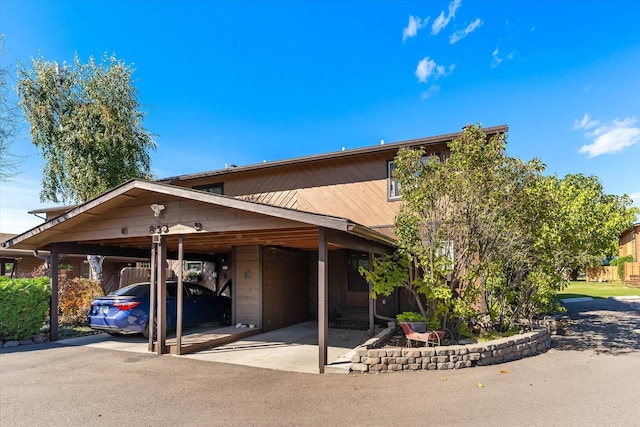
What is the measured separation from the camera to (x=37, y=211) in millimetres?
18625

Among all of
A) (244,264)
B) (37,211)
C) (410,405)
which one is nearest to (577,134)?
(244,264)

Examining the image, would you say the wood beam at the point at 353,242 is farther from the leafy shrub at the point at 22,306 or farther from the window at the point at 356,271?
the leafy shrub at the point at 22,306

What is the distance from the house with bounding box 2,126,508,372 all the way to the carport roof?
2cm

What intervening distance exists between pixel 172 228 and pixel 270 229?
2321 mm

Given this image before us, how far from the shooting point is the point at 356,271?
40.6 feet

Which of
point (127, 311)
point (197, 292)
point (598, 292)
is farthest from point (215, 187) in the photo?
point (598, 292)

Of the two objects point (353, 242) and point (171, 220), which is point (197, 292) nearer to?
point (171, 220)

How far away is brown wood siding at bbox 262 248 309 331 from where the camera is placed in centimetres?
1130

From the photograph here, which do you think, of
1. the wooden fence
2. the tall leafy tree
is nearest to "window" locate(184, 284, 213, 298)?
the tall leafy tree

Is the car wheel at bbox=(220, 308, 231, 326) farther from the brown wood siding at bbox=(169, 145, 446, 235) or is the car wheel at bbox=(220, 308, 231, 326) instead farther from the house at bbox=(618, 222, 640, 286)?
the house at bbox=(618, 222, 640, 286)

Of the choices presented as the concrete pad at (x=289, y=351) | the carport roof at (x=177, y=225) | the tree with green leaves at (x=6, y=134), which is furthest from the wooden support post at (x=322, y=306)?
the tree with green leaves at (x=6, y=134)

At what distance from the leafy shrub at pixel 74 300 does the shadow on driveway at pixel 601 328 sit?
44.4ft

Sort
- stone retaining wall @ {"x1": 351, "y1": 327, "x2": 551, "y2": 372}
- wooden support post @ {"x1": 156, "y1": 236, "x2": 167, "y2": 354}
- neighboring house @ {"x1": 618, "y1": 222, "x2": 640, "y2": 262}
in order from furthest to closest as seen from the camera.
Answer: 1. neighboring house @ {"x1": 618, "y1": 222, "x2": 640, "y2": 262}
2. wooden support post @ {"x1": 156, "y1": 236, "x2": 167, "y2": 354}
3. stone retaining wall @ {"x1": 351, "y1": 327, "x2": 551, "y2": 372}

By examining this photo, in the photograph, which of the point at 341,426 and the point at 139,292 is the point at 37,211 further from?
the point at 341,426
